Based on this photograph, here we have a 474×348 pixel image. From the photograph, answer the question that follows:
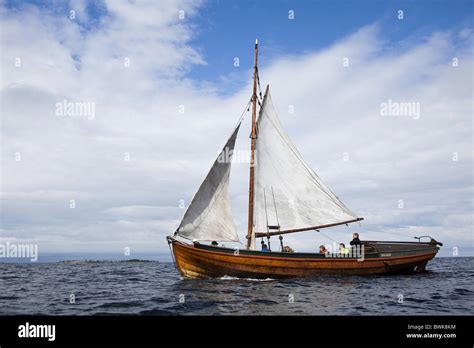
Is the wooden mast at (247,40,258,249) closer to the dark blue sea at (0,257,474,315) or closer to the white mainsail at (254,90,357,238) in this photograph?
the white mainsail at (254,90,357,238)

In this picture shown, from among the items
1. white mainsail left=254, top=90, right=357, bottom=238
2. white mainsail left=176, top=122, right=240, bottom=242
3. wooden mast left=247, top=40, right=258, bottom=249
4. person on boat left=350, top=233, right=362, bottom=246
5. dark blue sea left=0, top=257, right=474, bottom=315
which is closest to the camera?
dark blue sea left=0, top=257, right=474, bottom=315

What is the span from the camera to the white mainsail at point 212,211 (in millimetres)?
25234

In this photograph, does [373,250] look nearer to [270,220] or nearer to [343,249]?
[343,249]

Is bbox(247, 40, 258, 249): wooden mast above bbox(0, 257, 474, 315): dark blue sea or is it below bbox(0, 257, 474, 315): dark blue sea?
above

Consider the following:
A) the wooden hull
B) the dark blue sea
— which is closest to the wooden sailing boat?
the wooden hull

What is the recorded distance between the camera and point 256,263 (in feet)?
83.8

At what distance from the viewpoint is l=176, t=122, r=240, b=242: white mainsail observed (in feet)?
82.8

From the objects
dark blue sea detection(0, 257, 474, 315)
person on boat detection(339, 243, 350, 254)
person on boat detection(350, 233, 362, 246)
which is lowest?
dark blue sea detection(0, 257, 474, 315)

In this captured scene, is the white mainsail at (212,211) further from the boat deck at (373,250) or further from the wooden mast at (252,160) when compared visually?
the wooden mast at (252,160)

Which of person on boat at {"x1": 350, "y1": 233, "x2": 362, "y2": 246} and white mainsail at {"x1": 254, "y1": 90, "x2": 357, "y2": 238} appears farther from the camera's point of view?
person on boat at {"x1": 350, "y1": 233, "x2": 362, "y2": 246}

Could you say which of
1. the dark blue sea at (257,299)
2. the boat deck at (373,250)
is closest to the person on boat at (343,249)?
the boat deck at (373,250)
